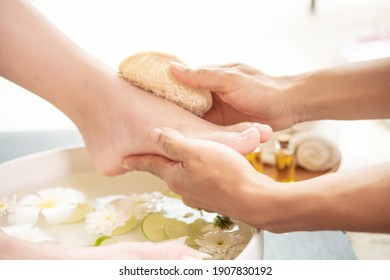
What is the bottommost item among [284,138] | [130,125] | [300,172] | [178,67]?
[300,172]

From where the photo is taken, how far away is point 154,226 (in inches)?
37.0

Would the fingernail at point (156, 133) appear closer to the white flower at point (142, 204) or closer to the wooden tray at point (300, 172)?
the white flower at point (142, 204)

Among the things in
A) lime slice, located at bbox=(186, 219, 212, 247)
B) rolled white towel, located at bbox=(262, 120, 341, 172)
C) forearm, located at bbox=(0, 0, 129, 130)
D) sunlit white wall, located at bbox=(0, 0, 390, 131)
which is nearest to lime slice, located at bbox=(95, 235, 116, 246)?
lime slice, located at bbox=(186, 219, 212, 247)

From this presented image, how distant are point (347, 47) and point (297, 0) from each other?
1.16 metres

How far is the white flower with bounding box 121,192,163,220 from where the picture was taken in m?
0.98

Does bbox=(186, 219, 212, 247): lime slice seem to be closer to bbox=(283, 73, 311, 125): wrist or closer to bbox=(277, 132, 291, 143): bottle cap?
bbox=(283, 73, 311, 125): wrist

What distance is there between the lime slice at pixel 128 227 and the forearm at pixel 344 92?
41 centimetres

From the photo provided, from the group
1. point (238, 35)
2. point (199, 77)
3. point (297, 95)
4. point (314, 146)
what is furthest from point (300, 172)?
point (238, 35)

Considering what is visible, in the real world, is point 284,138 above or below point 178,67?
below

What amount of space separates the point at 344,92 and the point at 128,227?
52cm

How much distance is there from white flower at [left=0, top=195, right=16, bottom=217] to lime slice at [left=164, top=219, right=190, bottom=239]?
0.32m

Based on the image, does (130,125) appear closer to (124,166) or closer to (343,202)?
(124,166)

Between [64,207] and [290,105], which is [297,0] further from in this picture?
[64,207]
